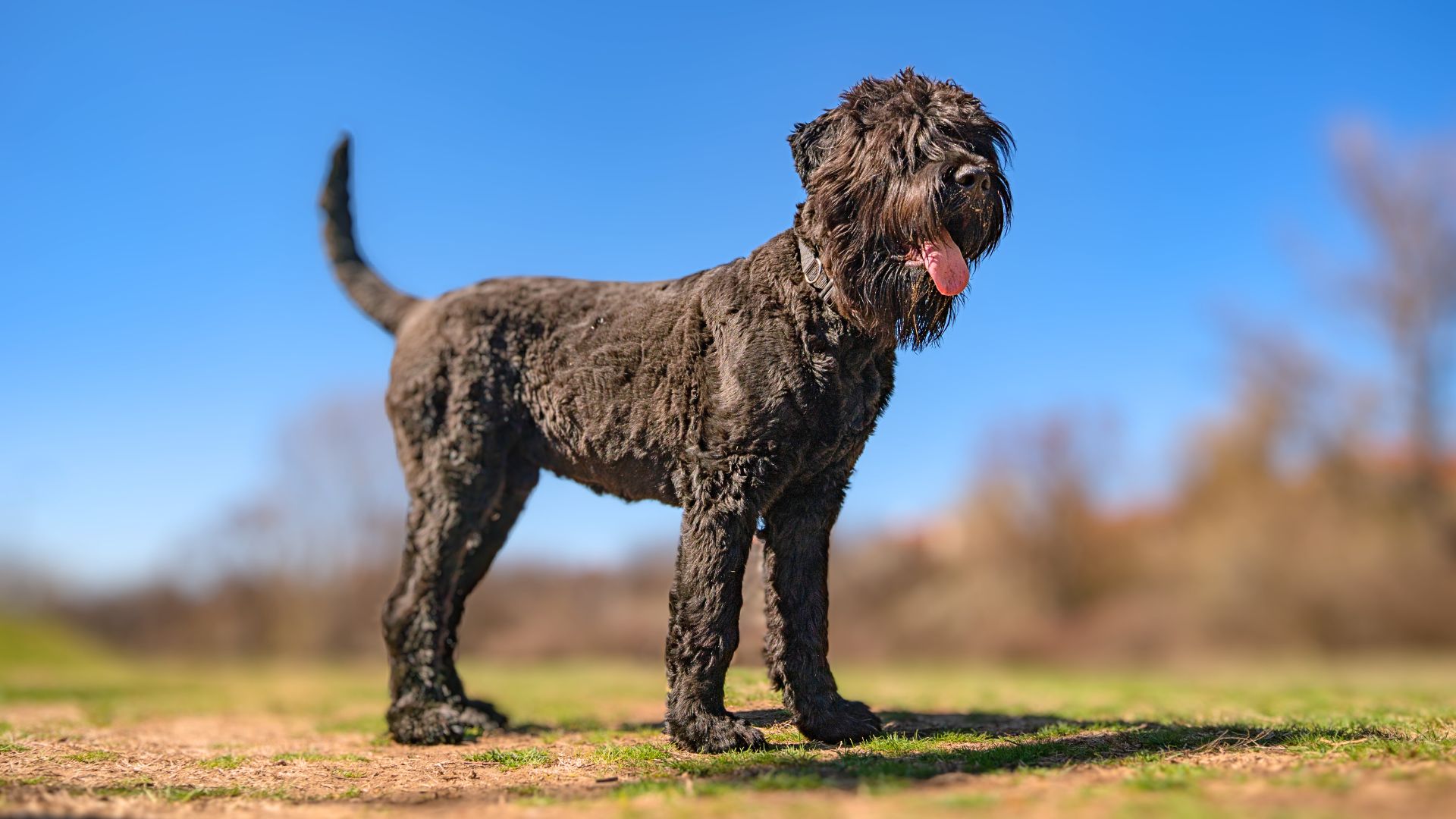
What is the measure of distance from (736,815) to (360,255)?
5581mm

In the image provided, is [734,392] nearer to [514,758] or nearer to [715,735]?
[715,735]

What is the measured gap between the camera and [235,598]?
91.9 feet

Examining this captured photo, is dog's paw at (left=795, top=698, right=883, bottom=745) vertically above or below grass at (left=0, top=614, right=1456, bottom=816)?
above

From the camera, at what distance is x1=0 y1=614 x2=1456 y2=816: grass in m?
3.85

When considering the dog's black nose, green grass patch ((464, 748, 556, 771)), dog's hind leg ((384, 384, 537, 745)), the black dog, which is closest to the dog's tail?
the black dog

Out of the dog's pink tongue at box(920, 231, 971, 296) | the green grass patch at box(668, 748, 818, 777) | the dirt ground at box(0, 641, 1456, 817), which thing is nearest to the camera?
the dirt ground at box(0, 641, 1456, 817)

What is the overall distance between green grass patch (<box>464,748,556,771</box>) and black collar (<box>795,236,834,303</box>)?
2.99m

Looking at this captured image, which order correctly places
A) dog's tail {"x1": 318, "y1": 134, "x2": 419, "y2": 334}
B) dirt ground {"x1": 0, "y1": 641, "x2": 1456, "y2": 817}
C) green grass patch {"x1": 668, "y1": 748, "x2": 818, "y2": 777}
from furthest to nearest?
1. dog's tail {"x1": 318, "y1": 134, "x2": 419, "y2": 334}
2. green grass patch {"x1": 668, "y1": 748, "x2": 818, "y2": 777}
3. dirt ground {"x1": 0, "y1": 641, "x2": 1456, "y2": 817}

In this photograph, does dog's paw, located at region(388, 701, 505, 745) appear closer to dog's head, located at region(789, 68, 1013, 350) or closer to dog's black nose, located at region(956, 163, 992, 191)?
dog's head, located at region(789, 68, 1013, 350)

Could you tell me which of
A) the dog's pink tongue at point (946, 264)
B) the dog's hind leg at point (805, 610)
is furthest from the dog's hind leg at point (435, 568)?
the dog's pink tongue at point (946, 264)

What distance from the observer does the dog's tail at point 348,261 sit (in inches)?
289

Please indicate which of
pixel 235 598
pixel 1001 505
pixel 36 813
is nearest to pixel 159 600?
pixel 235 598

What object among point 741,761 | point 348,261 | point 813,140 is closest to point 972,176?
point 813,140

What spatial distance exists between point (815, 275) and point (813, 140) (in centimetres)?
76
